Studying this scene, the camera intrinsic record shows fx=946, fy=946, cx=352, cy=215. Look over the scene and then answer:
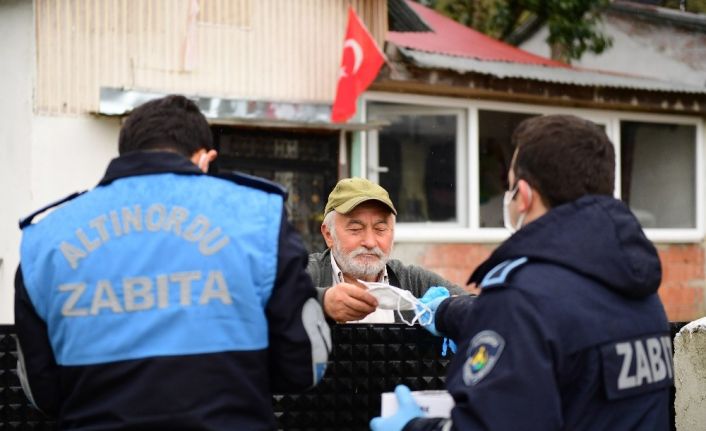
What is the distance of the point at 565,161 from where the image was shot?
2137 mm

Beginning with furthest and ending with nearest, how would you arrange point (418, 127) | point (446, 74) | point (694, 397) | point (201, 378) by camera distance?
1. point (418, 127)
2. point (446, 74)
3. point (694, 397)
4. point (201, 378)

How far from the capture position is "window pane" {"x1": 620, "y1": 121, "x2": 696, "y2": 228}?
11750mm

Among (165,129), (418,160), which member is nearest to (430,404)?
(165,129)

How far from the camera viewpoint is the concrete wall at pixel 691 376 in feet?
10.2

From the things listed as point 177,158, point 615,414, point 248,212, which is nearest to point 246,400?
point 248,212

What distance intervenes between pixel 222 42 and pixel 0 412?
6.81 meters

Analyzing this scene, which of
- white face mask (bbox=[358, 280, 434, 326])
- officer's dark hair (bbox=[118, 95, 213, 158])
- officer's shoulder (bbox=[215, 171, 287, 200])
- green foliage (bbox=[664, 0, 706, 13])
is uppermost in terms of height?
green foliage (bbox=[664, 0, 706, 13])

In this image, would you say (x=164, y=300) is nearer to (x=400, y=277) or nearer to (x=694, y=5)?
(x=400, y=277)

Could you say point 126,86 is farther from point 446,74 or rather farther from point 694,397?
point 694,397

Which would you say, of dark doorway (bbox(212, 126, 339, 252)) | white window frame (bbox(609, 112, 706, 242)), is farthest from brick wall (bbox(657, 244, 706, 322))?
dark doorway (bbox(212, 126, 339, 252))

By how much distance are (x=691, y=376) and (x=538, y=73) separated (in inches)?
294

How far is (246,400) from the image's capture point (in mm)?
2104

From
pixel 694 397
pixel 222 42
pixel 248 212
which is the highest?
pixel 222 42

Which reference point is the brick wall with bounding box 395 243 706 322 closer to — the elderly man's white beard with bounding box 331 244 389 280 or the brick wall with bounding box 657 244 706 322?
the brick wall with bounding box 657 244 706 322
